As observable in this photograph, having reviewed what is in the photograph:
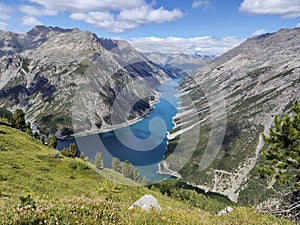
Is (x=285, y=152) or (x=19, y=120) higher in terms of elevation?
(x=285, y=152)

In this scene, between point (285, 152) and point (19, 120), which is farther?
point (19, 120)

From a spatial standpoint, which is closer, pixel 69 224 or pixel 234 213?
pixel 69 224

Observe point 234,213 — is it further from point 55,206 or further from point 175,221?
point 55,206

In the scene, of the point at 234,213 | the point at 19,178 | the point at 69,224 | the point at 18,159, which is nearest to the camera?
the point at 69,224

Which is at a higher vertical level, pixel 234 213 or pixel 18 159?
pixel 234 213

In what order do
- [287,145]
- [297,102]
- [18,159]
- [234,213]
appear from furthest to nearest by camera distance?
[18,159], [287,145], [297,102], [234,213]

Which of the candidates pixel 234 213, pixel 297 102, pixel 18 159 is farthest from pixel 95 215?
pixel 18 159

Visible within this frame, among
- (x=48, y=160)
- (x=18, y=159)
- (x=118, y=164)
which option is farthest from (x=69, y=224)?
(x=118, y=164)

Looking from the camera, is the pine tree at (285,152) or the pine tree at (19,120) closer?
the pine tree at (285,152)

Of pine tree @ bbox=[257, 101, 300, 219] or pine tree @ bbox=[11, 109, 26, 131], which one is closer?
pine tree @ bbox=[257, 101, 300, 219]

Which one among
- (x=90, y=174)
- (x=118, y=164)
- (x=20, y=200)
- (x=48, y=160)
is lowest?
(x=118, y=164)
